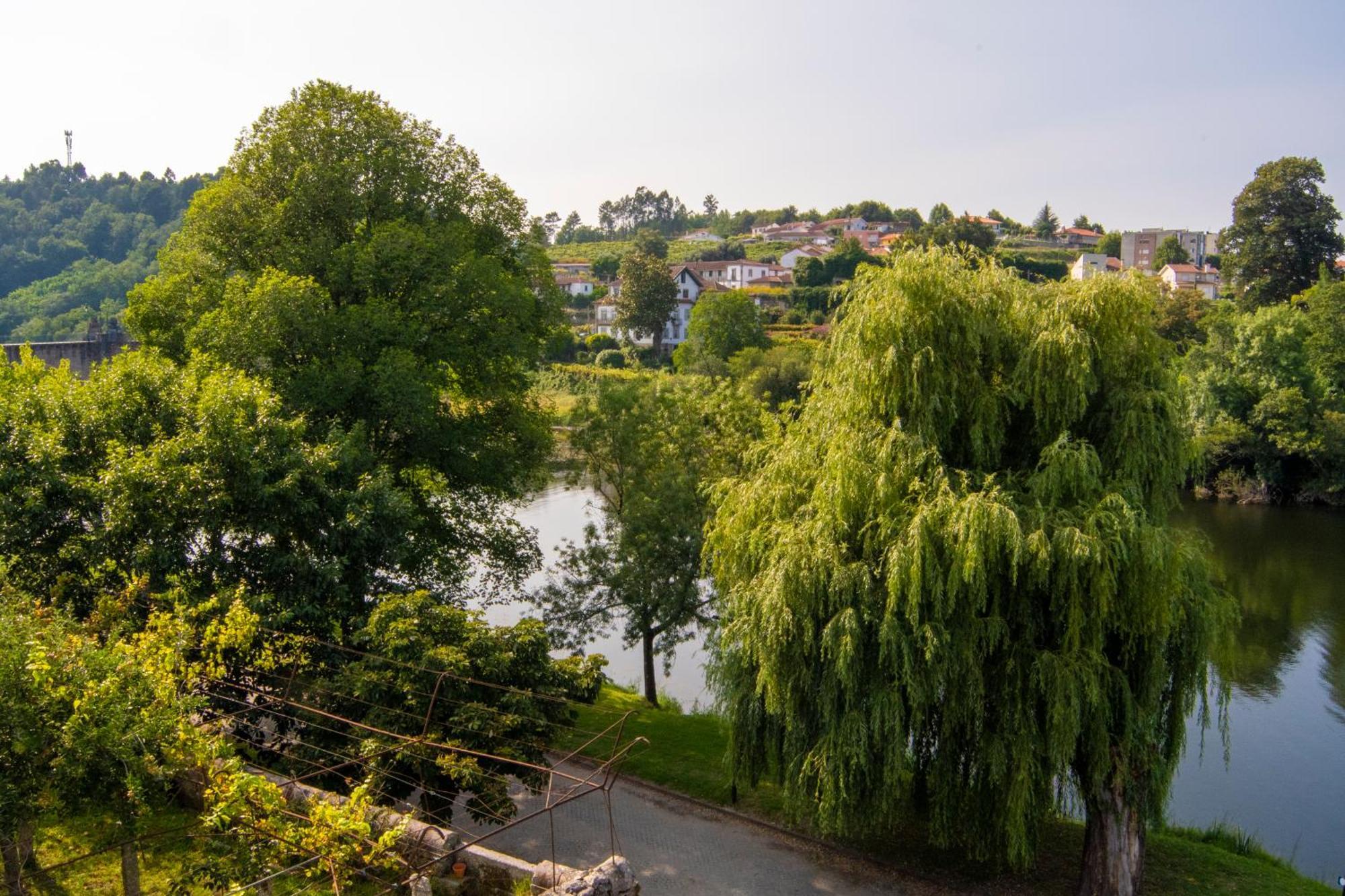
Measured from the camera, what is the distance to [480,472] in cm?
1991

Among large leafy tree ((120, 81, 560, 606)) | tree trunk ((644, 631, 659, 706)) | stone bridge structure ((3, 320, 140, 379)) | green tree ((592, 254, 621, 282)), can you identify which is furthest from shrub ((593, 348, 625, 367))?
tree trunk ((644, 631, 659, 706))

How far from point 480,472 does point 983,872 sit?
11.3 metres

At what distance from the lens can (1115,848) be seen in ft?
40.7

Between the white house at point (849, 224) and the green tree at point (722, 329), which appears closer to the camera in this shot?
the green tree at point (722, 329)

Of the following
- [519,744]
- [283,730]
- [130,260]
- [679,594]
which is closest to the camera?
[519,744]

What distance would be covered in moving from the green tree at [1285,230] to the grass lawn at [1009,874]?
50.3 meters

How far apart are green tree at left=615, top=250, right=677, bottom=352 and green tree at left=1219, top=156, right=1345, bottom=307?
37.8 meters

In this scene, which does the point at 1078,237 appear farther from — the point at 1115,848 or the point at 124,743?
the point at 124,743

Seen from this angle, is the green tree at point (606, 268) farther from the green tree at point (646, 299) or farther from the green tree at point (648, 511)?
the green tree at point (648, 511)

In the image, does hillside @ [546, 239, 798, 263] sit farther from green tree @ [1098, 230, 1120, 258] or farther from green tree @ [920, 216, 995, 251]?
green tree @ [920, 216, 995, 251]

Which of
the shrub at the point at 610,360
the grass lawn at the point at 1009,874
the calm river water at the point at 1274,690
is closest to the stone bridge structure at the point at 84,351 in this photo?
the calm river water at the point at 1274,690

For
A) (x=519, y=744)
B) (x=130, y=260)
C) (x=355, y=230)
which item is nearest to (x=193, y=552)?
(x=519, y=744)

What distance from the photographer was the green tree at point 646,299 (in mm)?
76750

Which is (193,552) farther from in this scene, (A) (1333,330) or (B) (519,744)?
(A) (1333,330)
